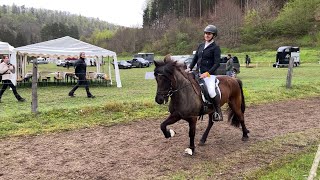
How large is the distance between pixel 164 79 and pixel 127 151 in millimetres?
1706

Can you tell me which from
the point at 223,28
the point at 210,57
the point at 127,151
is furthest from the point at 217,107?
the point at 223,28

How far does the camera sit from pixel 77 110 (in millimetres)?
9594

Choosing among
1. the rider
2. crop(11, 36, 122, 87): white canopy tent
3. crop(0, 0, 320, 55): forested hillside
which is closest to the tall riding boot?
the rider

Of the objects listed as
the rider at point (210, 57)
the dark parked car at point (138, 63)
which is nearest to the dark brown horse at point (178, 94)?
the rider at point (210, 57)

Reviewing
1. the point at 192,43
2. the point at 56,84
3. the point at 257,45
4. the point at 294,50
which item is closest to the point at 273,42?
the point at 257,45

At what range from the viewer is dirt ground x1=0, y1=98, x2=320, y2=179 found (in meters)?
5.25

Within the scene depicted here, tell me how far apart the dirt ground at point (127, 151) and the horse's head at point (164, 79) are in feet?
3.76

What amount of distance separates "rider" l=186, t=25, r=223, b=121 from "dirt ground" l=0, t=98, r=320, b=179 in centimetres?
98

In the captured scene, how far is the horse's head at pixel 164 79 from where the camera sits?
5.52 metres

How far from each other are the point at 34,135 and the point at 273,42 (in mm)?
65964

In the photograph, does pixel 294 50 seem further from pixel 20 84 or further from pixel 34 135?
pixel 34 135

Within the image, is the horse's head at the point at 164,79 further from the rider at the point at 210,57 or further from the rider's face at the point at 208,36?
the rider's face at the point at 208,36

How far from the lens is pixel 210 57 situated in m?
6.49

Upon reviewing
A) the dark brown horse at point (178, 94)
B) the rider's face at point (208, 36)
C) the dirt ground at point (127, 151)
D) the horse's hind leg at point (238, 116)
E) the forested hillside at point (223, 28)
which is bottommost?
the dirt ground at point (127, 151)
